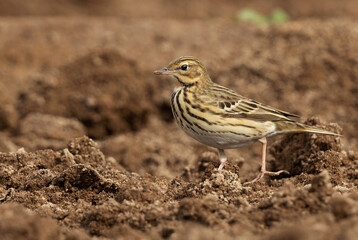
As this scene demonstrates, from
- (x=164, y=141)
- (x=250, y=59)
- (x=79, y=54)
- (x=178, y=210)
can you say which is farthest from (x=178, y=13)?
(x=178, y=210)

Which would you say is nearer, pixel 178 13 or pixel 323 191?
pixel 323 191

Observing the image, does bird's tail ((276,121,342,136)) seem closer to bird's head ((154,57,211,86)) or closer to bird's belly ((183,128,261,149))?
bird's belly ((183,128,261,149))

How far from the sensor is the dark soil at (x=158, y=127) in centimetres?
402

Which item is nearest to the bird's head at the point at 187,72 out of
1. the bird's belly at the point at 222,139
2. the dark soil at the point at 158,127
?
the bird's belly at the point at 222,139

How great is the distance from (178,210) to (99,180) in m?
1.23

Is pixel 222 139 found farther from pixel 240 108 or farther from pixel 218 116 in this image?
pixel 240 108

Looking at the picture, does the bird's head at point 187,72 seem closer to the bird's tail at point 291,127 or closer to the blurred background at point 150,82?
the bird's tail at point 291,127

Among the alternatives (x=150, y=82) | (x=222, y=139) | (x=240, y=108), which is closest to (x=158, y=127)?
(x=150, y=82)

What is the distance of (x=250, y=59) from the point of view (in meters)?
11.0

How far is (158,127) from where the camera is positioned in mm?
10289

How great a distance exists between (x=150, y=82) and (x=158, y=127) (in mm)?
998

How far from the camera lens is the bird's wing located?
5812 millimetres

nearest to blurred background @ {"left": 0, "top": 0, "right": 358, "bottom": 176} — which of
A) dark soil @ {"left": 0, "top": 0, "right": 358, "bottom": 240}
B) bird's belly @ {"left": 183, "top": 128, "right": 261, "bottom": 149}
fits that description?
dark soil @ {"left": 0, "top": 0, "right": 358, "bottom": 240}

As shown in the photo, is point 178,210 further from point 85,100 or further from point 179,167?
point 85,100
